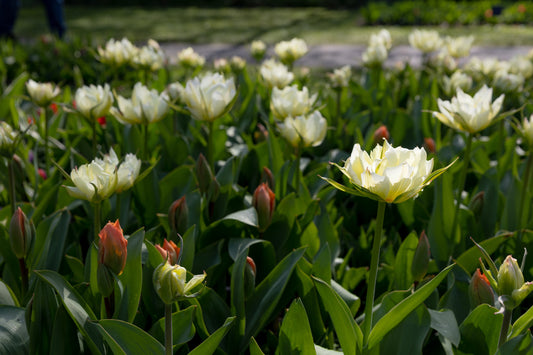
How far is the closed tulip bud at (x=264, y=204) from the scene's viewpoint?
1597mm

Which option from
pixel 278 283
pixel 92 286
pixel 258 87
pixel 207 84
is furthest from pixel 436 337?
pixel 258 87

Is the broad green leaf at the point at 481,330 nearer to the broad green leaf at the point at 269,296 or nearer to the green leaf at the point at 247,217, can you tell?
the broad green leaf at the point at 269,296

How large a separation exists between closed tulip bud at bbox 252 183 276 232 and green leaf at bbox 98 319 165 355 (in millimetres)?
568

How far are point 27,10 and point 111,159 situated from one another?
14.5m

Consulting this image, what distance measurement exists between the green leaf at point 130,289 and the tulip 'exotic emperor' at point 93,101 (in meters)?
0.75

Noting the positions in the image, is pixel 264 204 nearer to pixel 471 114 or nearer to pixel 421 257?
pixel 421 257

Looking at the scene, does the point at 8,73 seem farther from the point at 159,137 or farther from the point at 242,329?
the point at 242,329

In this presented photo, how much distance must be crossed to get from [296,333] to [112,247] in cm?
42

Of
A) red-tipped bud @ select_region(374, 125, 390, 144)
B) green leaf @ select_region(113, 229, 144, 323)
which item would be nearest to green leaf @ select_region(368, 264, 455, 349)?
green leaf @ select_region(113, 229, 144, 323)

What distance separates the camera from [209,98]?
5.83 ft

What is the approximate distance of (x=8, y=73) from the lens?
536cm

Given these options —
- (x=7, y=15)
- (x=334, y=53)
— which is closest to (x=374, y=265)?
(x=334, y=53)

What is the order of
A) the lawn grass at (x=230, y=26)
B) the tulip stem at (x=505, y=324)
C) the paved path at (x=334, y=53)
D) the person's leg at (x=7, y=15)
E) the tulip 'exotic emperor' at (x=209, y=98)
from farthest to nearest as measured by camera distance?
1. the lawn grass at (x=230, y=26)
2. the person's leg at (x=7, y=15)
3. the paved path at (x=334, y=53)
4. the tulip 'exotic emperor' at (x=209, y=98)
5. the tulip stem at (x=505, y=324)

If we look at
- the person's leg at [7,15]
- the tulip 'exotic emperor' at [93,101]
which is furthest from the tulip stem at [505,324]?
the person's leg at [7,15]
